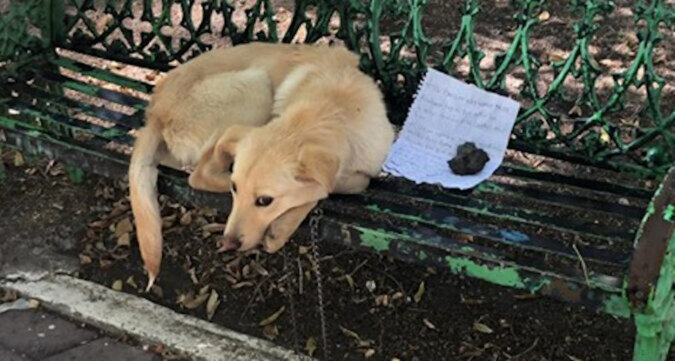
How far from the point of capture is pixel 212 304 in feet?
12.2

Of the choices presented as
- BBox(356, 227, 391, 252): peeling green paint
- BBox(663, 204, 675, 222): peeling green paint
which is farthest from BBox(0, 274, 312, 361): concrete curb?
BBox(663, 204, 675, 222): peeling green paint

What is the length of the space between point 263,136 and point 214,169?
0.24 m

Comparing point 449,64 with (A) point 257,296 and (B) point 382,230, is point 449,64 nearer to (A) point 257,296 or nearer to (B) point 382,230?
(B) point 382,230

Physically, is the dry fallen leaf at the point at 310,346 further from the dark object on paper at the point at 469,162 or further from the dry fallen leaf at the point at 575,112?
the dry fallen leaf at the point at 575,112

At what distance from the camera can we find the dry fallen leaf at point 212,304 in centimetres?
370

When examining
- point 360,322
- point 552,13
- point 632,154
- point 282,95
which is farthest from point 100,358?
point 552,13

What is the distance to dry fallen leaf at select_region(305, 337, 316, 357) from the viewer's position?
3.47 meters

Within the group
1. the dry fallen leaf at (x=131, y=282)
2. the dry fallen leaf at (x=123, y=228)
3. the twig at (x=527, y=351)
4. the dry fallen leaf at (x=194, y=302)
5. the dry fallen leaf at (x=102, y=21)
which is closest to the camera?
the twig at (x=527, y=351)

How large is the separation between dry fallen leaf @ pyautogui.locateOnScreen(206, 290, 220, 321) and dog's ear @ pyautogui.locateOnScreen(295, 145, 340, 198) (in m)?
1.09

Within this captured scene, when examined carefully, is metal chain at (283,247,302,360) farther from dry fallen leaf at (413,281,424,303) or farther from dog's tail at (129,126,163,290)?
dog's tail at (129,126,163,290)

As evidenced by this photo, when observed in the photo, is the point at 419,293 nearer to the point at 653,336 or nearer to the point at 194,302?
the point at 194,302

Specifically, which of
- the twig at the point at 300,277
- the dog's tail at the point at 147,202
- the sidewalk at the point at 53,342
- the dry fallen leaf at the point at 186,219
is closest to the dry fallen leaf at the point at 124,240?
the dry fallen leaf at the point at 186,219

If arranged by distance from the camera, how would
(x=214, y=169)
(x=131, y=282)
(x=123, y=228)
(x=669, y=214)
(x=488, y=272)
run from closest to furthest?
(x=669, y=214), (x=488, y=272), (x=214, y=169), (x=131, y=282), (x=123, y=228)

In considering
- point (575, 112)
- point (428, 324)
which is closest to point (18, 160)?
point (428, 324)
